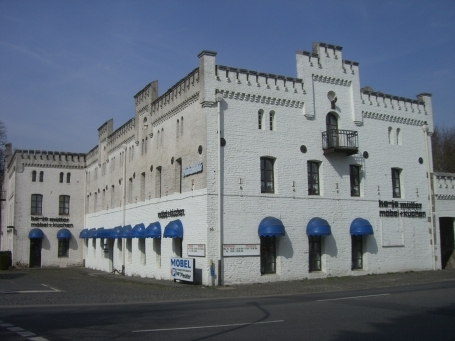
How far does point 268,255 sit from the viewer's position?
2541cm

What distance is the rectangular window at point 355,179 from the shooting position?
94.4 ft

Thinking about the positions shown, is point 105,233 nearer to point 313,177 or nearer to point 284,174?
point 284,174

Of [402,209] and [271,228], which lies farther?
[402,209]

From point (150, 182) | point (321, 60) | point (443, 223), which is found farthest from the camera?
point (443, 223)

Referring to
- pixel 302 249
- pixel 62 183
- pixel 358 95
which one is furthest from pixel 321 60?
pixel 62 183

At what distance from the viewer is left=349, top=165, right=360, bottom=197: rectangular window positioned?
28.8 meters

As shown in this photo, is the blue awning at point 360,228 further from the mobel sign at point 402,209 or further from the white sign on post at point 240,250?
the white sign on post at point 240,250

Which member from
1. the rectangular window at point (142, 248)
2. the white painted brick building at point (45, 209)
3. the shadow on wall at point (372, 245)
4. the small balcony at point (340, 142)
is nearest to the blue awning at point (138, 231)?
the rectangular window at point (142, 248)

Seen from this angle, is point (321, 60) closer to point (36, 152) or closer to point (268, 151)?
point (268, 151)

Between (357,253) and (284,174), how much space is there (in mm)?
6554

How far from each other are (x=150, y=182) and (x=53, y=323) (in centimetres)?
1992

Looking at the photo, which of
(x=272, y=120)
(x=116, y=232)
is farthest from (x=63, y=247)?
(x=272, y=120)

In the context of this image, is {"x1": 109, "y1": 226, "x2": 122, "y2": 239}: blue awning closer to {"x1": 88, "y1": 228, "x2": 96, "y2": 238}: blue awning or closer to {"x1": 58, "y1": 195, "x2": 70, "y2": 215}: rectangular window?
{"x1": 88, "y1": 228, "x2": 96, "y2": 238}: blue awning

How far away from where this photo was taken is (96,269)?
43.0m
